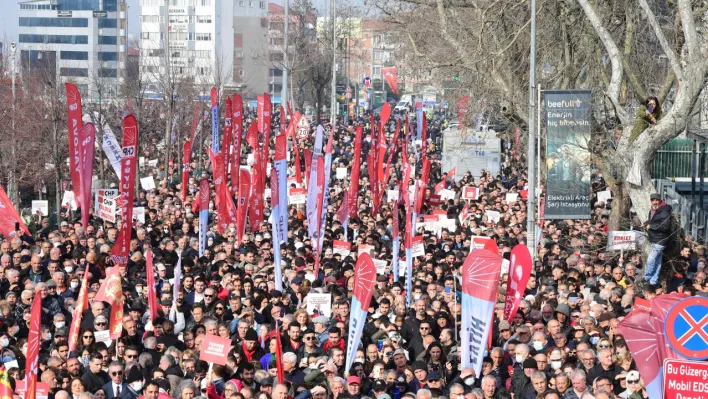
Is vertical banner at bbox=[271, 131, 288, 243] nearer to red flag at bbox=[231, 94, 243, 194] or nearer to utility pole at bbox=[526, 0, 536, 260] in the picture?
utility pole at bbox=[526, 0, 536, 260]

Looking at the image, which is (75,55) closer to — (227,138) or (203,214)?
(227,138)

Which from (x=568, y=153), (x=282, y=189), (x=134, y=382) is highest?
(x=568, y=153)

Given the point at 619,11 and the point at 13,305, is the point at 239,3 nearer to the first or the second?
the point at 619,11

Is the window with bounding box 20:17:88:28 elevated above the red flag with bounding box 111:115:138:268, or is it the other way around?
the window with bounding box 20:17:88:28

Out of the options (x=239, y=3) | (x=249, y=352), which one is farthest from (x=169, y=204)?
(x=239, y=3)

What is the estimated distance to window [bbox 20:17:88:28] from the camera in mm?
138625

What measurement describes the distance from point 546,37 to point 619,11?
131 inches

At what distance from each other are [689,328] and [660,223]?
335 inches

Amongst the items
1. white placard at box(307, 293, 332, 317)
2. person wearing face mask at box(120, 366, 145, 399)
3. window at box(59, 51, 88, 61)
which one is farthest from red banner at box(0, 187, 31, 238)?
window at box(59, 51, 88, 61)

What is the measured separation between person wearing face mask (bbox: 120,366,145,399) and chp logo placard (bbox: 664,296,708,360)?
485 cm

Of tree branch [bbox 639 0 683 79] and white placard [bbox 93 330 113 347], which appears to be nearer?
white placard [bbox 93 330 113 347]

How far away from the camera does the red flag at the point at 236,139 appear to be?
2655 cm

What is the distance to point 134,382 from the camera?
37.3 ft

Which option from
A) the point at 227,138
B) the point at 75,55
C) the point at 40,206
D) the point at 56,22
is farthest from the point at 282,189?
the point at 56,22
